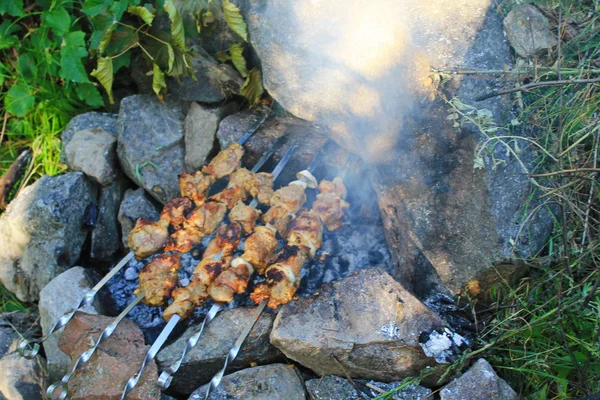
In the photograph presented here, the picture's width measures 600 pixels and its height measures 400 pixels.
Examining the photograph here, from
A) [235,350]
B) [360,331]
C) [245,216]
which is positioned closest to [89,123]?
[245,216]

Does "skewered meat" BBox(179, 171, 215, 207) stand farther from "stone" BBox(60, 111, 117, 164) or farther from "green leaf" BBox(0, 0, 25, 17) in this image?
"green leaf" BBox(0, 0, 25, 17)

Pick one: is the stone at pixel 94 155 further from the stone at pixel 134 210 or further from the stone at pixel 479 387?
the stone at pixel 479 387

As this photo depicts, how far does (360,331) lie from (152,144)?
263 cm

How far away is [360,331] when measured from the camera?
3189mm

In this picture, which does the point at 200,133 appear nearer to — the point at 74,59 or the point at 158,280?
the point at 74,59

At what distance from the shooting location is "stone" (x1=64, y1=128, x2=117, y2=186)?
189 inches

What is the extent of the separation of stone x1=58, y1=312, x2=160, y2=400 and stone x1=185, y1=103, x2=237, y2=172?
1.64 meters

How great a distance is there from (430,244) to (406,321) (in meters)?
0.53

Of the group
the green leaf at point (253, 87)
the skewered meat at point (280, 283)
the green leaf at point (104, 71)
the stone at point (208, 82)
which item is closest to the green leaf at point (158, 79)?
the stone at point (208, 82)

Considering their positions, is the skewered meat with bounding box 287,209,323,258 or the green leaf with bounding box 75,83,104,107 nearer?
the skewered meat with bounding box 287,209,323,258

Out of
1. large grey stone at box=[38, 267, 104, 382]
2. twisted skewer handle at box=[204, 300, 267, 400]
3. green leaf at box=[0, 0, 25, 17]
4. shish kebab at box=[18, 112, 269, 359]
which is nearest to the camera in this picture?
twisted skewer handle at box=[204, 300, 267, 400]

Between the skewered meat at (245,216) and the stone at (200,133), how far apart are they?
862 millimetres

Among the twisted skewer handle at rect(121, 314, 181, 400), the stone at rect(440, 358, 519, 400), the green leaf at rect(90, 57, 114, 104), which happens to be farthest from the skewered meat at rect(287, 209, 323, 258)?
the green leaf at rect(90, 57, 114, 104)

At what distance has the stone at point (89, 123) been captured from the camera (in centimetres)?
524
